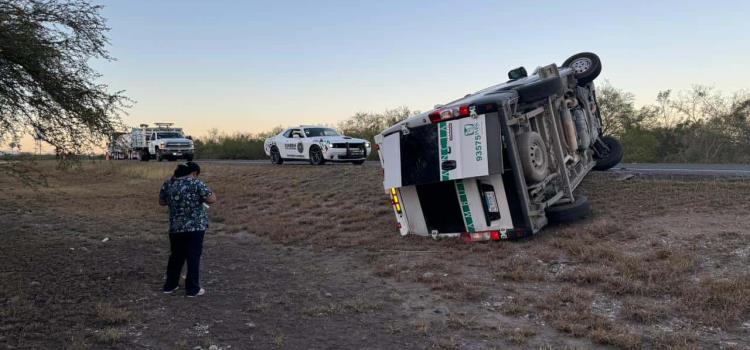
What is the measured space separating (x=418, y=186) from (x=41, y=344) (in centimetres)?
509

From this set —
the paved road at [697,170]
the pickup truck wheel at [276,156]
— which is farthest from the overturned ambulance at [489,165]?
the pickup truck wheel at [276,156]

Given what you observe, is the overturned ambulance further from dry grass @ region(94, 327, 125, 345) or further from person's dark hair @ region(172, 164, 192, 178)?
dry grass @ region(94, 327, 125, 345)

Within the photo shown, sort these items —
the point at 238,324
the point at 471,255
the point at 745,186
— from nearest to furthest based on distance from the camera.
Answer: the point at 238,324 → the point at 471,255 → the point at 745,186

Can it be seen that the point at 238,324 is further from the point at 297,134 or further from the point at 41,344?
the point at 297,134

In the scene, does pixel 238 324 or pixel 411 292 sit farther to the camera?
pixel 411 292

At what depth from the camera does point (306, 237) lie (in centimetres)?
986

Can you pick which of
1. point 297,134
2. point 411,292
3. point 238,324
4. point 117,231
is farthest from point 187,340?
point 297,134

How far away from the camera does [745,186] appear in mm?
9383

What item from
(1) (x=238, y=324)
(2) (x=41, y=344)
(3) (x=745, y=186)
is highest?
(2) (x=41, y=344)

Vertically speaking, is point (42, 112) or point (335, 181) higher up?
point (42, 112)

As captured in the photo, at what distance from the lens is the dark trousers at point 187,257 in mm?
6152

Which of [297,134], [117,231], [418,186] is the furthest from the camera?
[297,134]

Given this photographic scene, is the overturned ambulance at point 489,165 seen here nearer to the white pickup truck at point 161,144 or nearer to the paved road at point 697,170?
the paved road at point 697,170

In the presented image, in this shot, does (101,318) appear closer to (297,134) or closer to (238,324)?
(238,324)
